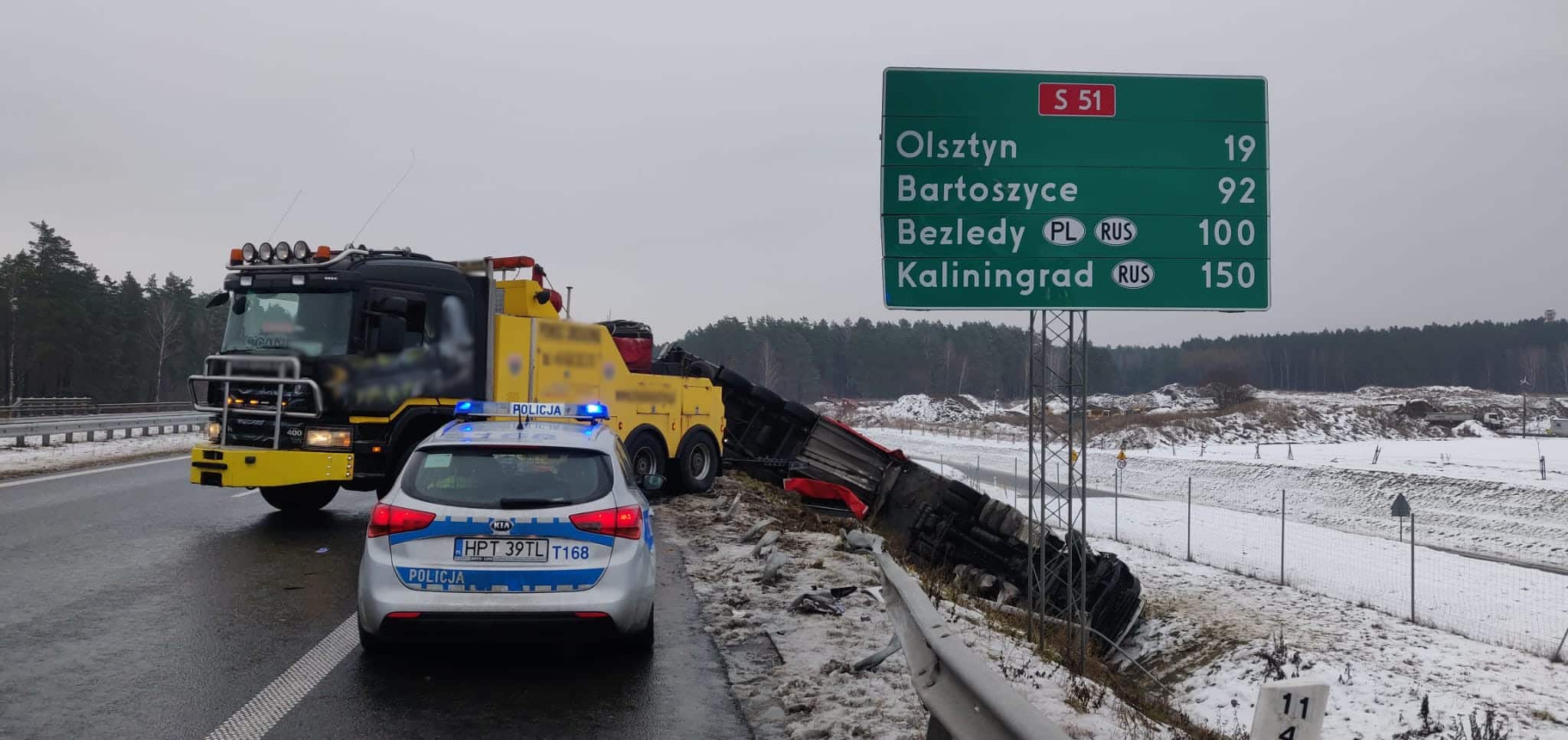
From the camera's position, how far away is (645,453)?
45.2 ft

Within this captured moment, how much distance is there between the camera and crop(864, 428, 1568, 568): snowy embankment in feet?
84.5

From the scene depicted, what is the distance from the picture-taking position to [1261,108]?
33.2 ft

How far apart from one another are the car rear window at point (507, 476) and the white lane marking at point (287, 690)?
1.16 m

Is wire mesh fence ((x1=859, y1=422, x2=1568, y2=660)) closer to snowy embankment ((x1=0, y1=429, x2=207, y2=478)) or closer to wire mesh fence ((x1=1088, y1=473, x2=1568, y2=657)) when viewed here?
wire mesh fence ((x1=1088, y1=473, x2=1568, y2=657))

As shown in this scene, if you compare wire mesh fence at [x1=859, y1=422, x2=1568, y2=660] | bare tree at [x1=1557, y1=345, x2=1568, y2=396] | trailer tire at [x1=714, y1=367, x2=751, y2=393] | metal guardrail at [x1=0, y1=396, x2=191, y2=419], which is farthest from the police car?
bare tree at [x1=1557, y1=345, x2=1568, y2=396]

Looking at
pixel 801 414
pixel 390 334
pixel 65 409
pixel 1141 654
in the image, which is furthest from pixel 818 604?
pixel 65 409

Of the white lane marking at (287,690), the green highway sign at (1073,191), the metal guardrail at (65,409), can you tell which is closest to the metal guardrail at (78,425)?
the metal guardrail at (65,409)

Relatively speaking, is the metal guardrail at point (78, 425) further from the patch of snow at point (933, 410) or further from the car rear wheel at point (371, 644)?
the patch of snow at point (933, 410)

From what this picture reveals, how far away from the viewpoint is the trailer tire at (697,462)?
47.4 ft

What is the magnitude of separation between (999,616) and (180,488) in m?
12.3

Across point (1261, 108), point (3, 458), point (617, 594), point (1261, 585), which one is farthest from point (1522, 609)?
point (3, 458)

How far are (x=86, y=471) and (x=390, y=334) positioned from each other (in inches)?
435

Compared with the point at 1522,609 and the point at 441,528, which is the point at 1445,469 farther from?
the point at 441,528

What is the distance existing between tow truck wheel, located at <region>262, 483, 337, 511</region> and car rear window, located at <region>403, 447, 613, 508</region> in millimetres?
6952
